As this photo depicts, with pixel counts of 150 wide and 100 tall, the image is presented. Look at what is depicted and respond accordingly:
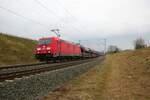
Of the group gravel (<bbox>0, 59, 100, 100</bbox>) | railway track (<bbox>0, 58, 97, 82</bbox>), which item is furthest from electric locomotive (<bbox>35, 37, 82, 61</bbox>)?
gravel (<bbox>0, 59, 100, 100</bbox>)

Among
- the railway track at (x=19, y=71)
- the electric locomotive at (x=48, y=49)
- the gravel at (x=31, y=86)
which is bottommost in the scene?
the gravel at (x=31, y=86)

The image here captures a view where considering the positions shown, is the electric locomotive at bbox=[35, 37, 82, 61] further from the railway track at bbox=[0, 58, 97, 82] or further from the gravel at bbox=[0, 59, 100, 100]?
the gravel at bbox=[0, 59, 100, 100]

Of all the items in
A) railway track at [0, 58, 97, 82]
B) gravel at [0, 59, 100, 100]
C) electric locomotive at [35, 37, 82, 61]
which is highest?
electric locomotive at [35, 37, 82, 61]

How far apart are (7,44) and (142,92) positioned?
30845mm

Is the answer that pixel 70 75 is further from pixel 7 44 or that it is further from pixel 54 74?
pixel 7 44

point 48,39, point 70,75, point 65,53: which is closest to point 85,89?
point 70,75

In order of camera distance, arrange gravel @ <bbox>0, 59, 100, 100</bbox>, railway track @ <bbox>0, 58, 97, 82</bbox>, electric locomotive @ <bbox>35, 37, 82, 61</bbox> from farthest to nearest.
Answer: electric locomotive @ <bbox>35, 37, 82, 61</bbox>, railway track @ <bbox>0, 58, 97, 82</bbox>, gravel @ <bbox>0, 59, 100, 100</bbox>

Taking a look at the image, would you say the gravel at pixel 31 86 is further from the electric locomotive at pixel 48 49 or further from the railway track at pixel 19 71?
Result: the electric locomotive at pixel 48 49

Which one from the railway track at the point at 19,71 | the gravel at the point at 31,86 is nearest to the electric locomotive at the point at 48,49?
the railway track at the point at 19,71

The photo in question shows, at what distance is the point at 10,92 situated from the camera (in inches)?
298

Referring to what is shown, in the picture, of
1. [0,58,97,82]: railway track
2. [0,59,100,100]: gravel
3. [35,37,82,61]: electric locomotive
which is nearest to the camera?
[0,59,100,100]: gravel

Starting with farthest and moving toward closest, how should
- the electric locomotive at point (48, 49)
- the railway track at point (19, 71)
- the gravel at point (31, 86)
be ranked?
the electric locomotive at point (48, 49), the railway track at point (19, 71), the gravel at point (31, 86)

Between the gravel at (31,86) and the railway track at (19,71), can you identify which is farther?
the railway track at (19,71)

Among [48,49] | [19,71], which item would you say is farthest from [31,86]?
[48,49]
